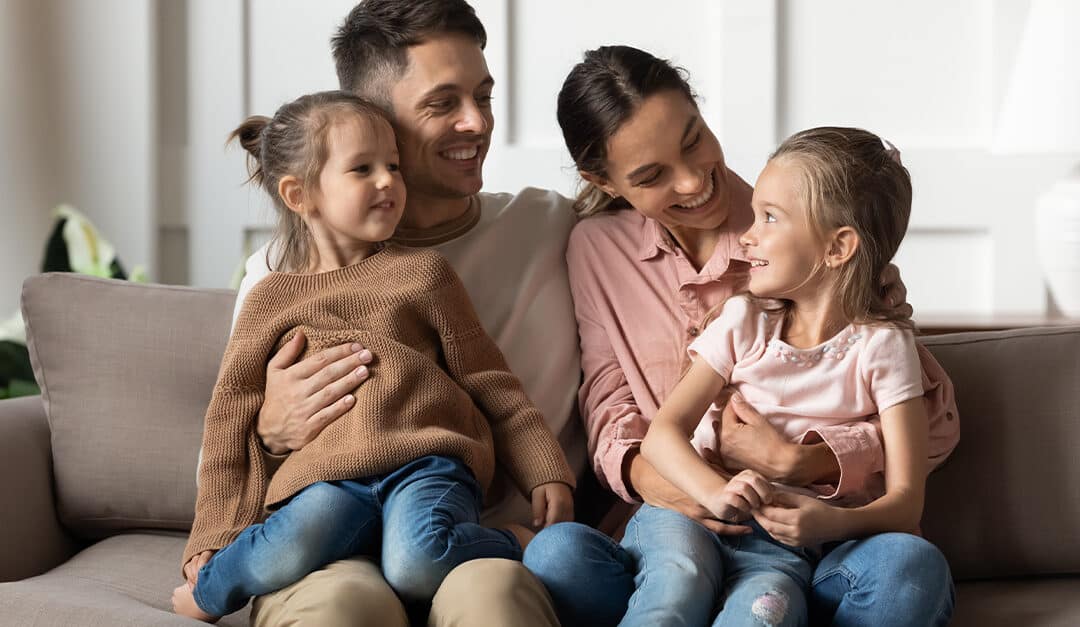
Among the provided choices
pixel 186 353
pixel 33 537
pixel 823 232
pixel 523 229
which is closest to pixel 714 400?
pixel 823 232

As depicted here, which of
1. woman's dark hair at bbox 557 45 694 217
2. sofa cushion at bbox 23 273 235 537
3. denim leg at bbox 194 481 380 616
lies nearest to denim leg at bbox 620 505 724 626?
denim leg at bbox 194 481 380 616

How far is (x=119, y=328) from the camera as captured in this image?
6.42 ft

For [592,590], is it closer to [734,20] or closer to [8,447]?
[8,447]

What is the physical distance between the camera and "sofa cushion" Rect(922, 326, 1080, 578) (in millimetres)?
1729

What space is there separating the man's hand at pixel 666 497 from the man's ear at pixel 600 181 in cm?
42

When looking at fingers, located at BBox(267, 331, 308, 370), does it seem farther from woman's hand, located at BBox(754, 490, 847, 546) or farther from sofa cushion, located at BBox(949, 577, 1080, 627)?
sofa cushion, located at BBox(949, 577, 1080, 627)

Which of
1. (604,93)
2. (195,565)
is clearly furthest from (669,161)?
(195,565)

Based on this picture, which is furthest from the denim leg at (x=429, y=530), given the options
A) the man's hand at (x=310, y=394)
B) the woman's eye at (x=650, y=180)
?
the woman's eye at (x=650, y=180)

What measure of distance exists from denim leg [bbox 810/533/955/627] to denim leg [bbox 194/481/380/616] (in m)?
0.57

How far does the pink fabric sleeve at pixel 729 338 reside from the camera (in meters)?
1.62

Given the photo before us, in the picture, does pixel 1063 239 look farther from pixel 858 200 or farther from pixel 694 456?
pixel 694 456

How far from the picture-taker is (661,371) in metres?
1.81

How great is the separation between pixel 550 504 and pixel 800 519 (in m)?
0.36

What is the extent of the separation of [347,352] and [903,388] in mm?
714
